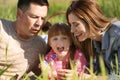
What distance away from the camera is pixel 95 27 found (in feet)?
11.3

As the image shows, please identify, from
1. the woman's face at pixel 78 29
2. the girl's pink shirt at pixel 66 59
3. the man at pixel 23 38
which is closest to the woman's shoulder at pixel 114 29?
the woman's face at pixel 78 29

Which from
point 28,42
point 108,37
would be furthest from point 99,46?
point 28,42

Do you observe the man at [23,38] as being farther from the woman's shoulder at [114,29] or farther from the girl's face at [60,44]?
the woman's shoulder at [114,29]

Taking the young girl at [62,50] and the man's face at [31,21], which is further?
the young girl at [62,50]

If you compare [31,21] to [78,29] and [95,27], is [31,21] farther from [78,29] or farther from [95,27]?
[95,27]

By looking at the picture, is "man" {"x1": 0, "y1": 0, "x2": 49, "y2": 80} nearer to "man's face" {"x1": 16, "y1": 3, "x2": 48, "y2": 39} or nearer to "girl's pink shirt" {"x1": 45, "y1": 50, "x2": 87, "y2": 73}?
"man's face" {"x1": 16, "y1": 3, "x2": 48, "y2": 39}

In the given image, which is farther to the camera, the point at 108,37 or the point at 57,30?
the point at 57,30

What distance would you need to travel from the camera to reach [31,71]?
12.4ft

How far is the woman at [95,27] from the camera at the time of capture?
3383 millimetres

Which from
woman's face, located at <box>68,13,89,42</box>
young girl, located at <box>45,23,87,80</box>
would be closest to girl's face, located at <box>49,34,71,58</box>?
young girl, located at <box>45,23,87,80</box>

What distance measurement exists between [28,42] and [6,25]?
0.22 metres

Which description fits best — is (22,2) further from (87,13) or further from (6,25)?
(87,13)

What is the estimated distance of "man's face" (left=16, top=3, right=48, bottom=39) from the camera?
3525 millimetres

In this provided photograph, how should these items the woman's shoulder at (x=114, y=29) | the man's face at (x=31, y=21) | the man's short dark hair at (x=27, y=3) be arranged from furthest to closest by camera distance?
1. the man's short dark hair at (x=27, y=3)
2. the man's face at (x=31, y=21)
3. the woman's shoulder at (x=114, y=29)
